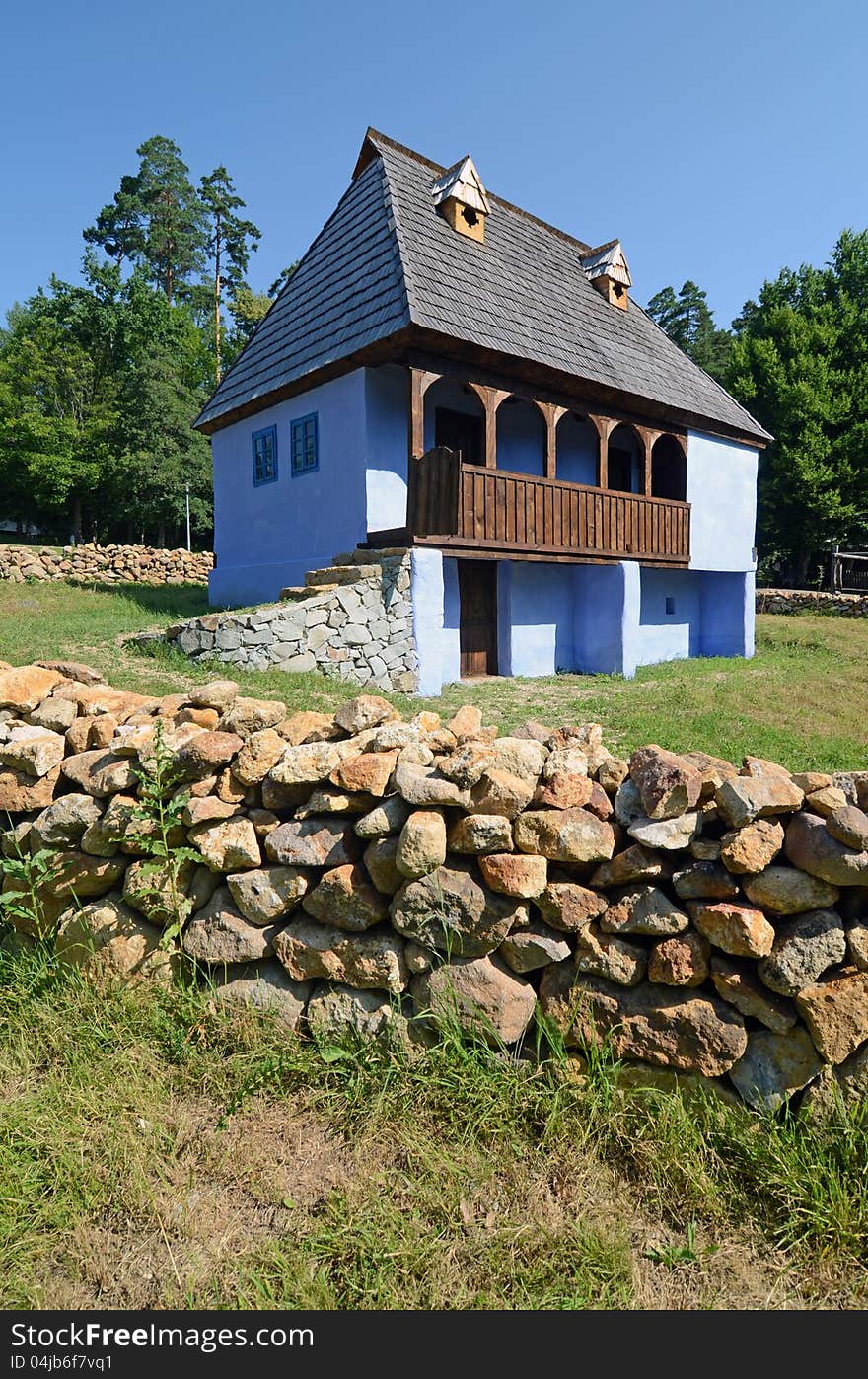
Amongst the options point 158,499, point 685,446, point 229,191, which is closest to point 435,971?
point 685,446

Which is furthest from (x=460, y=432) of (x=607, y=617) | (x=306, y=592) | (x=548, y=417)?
(x=306, y=592)

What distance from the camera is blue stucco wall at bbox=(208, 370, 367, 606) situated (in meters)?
10.2

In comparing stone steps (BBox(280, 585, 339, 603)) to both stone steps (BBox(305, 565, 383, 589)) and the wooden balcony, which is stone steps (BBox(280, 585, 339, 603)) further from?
the wooden balcony

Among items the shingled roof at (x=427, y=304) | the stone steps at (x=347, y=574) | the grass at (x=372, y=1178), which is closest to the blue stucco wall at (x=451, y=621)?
the stone steps at (x=347, y=574)

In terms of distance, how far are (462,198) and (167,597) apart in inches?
382

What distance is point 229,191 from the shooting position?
38062 millimetres

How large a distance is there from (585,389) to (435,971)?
1139 cm

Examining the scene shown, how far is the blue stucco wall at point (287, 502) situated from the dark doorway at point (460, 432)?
205 centimetres

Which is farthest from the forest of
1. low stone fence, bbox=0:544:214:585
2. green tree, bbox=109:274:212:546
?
low stone fence, bbox=0:544:214:585

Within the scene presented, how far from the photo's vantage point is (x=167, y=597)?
15.1 meters

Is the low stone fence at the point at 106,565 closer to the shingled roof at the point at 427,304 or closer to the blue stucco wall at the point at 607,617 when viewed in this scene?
the shingled roof at the point at 427,304

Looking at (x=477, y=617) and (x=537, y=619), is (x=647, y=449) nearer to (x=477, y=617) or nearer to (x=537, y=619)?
(x=537, y=619)

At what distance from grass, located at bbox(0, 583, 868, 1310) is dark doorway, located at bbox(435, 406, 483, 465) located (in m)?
10.5

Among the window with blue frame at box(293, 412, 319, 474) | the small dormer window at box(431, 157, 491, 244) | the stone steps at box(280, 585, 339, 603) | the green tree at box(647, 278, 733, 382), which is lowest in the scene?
the stone steps at box(280, 585, 339, 603)
